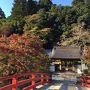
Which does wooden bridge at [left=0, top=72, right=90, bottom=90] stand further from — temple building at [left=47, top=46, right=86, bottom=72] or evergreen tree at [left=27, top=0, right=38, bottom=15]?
evergreen tree at [left=27, top=0, right=38, bottom=15]

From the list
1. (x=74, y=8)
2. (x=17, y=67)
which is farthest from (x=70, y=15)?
(x=17, y=67)

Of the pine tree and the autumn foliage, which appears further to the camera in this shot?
the pine tree

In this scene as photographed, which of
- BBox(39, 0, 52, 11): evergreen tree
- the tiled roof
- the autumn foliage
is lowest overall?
the autumn foliage

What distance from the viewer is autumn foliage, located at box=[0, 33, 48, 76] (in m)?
22.2

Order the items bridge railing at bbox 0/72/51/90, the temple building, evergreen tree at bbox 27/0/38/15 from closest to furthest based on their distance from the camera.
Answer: bridge railing at bbox 0/72/51/90, the temple building, evergreen tree at bbox 27/0/38/15

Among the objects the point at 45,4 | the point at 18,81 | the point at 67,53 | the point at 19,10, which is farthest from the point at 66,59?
the point at 45,4

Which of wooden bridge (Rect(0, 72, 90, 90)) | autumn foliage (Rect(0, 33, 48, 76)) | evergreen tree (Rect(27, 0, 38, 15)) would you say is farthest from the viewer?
evergreen tree (Rect(27, 0, 38, 15))

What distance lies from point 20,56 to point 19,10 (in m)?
65.3

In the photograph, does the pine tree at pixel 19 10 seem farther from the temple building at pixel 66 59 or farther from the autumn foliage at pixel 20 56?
the autumn foliage at pixel 20 56

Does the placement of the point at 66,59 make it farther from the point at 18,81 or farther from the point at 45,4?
the point at 45,4

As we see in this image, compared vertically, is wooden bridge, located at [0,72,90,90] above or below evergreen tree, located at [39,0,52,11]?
below

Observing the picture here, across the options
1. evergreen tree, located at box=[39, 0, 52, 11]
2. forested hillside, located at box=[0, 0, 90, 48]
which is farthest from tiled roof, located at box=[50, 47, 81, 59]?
evergreen tree, located at box=[39, 0, 52, 11]

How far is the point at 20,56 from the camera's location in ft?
77.9

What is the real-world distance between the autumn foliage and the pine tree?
57462 mm
